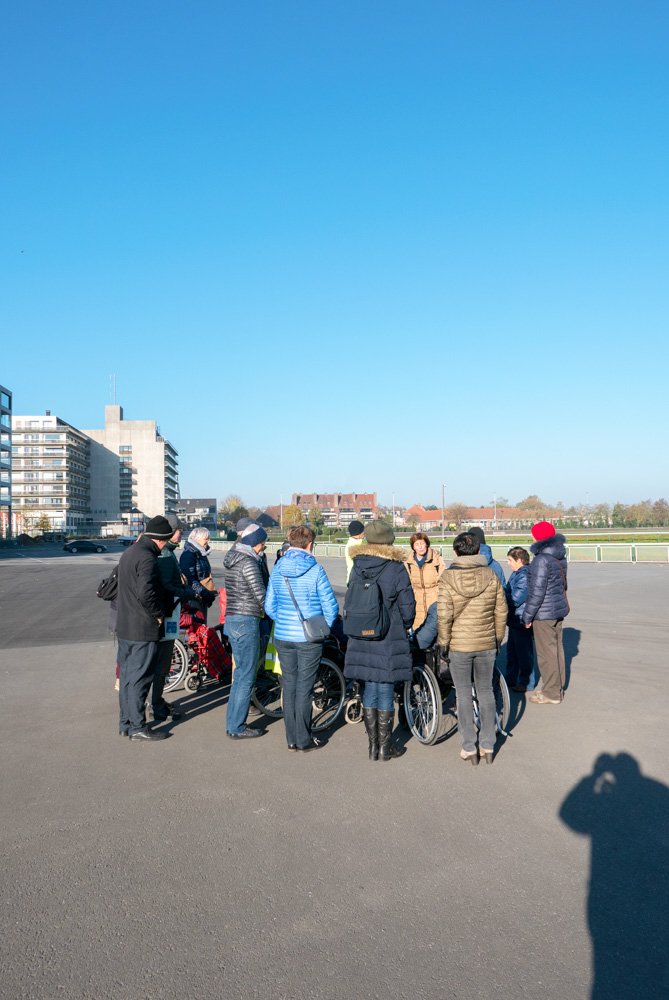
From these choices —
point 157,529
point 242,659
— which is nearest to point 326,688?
point 242,659

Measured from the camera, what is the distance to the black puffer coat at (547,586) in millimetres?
7508

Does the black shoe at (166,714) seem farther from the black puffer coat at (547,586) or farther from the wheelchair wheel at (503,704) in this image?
the black puffer coat at (547,586)

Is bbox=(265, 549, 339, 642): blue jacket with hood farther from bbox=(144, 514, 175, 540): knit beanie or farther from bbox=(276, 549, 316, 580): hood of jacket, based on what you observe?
bbox=(144, 514, 175, 540): knit beanie

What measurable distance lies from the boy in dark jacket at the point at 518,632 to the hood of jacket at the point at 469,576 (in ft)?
7.92

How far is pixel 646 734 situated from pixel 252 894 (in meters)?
4.14

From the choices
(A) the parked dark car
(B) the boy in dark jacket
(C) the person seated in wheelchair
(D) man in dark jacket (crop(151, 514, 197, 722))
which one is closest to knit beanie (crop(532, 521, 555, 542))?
(B) the boy in dark jacket

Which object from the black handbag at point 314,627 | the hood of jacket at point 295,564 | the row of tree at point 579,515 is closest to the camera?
the black handbag at point 314,627

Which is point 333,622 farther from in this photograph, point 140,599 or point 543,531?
point 543,531

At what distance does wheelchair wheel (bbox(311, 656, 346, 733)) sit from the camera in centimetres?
664

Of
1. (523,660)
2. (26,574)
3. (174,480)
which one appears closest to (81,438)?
(174,480)

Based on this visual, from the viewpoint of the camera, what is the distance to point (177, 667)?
8.20 meters

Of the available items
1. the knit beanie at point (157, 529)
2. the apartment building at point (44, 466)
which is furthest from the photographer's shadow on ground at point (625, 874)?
the apartment building at point (44, 466)

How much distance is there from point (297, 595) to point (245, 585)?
2.04 ft

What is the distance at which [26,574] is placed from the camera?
3041cm
